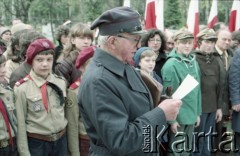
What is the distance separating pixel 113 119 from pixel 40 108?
152 cm

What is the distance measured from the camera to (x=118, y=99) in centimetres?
194

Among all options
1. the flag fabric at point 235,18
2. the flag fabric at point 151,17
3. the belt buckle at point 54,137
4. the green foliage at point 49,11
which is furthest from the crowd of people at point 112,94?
the green foliage at point 49,11

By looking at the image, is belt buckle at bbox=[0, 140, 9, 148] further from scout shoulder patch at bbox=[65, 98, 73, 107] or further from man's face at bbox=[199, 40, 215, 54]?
man's face at bbox=[199, 40, 215, 54]

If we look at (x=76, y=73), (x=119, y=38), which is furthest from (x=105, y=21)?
(x=76, y=73)

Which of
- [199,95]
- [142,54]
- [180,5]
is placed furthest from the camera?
[180,5]

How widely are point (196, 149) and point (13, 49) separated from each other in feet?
9.31

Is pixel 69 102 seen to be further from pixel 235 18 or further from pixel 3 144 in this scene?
pixel 235 18

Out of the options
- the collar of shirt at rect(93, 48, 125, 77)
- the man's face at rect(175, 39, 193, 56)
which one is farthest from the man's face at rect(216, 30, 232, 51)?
the collar of shirt at rect(93, 48, 125, 77)

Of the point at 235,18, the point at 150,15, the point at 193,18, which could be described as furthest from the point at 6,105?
the point at 235,18

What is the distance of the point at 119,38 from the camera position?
2.00 meters

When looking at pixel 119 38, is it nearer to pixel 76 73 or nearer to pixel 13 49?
pixel 76 73

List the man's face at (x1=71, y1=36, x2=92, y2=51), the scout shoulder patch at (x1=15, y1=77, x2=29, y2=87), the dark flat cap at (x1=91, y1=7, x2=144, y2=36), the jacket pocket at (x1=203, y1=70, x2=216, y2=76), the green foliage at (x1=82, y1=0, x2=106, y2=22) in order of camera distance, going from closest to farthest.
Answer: the dark flat cap at (x1=91, y1=7, x2=144, y2=36)
the scout shoulder patch at (x1=15, y1=77, x2=29, y2=87)
the man's face at (x1=71, y1=36, x2=92, y2=51)
the jacket pocket at (x1=203, y1=70, x2=216, y2=76)
the green foliage at (x1=82, y1=0, x2=106, y2=22)

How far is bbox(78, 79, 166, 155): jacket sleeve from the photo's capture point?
1871 mm

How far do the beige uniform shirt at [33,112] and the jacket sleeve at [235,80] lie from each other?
2.77m
